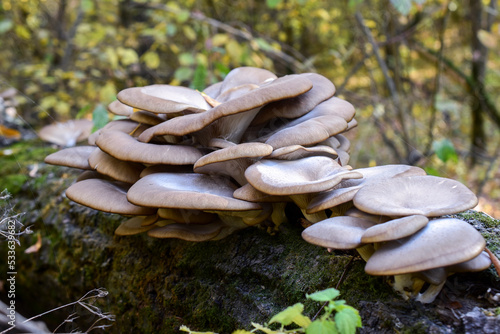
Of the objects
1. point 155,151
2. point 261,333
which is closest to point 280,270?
point 261,333

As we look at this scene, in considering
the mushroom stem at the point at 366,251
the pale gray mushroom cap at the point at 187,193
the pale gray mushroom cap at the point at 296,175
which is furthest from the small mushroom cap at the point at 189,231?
the mushroom stem at the point at 366,251

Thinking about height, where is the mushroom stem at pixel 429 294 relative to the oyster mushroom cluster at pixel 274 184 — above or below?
below


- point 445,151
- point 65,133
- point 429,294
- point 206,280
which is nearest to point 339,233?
point 429,294

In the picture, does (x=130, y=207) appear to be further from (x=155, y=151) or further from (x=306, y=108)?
(x=306, y=108)

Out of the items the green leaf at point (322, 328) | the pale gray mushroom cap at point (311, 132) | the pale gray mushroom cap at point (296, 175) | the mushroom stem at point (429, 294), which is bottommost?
the mushroom stem at point (429, 294)

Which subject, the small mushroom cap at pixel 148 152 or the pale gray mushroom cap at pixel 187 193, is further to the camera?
the small mushroom cap at pixel 148 152

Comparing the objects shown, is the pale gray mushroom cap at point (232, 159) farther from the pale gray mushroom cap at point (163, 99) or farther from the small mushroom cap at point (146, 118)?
the small mushroom cap at point (146, 118)

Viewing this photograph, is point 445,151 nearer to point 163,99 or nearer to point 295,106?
point 295,106

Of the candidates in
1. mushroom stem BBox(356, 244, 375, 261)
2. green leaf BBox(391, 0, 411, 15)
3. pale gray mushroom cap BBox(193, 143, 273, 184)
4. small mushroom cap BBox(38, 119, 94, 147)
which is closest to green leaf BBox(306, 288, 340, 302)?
mushroom stem BBox(356, 244, 375, 261)
